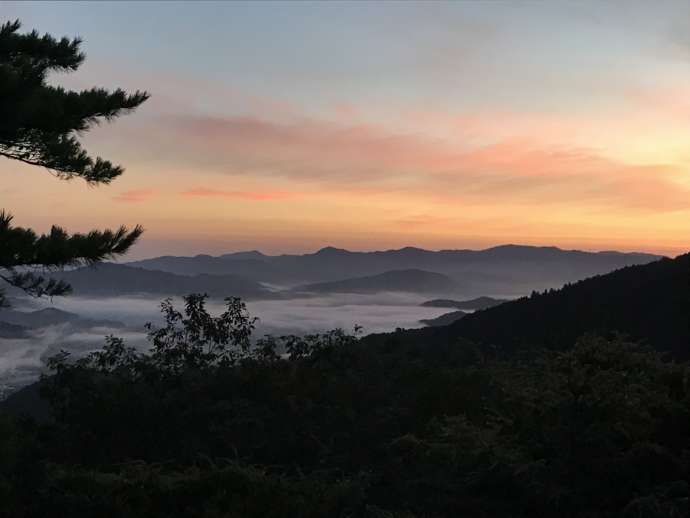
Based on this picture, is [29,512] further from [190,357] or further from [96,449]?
[190,357]

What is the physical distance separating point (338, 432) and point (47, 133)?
310 inches

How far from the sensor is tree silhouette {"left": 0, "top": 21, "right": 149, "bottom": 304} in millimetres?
11461

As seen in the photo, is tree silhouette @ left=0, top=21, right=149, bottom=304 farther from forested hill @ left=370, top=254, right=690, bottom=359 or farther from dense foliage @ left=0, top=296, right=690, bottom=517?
forested hill @ left=370, top=254, right=690, bottom=359

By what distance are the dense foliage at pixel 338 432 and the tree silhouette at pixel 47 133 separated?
8.27 ft

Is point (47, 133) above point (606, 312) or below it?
above

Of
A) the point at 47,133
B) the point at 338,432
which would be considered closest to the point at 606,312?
the point at 338,432

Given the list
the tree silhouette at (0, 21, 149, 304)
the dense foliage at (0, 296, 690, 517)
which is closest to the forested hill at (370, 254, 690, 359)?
the dense foliage at (0, 296, 690, 517)

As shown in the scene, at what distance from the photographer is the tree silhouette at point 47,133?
37.6ft

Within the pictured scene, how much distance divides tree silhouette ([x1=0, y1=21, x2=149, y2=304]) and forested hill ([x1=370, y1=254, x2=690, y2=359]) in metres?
27.5

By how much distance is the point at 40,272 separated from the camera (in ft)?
40.2

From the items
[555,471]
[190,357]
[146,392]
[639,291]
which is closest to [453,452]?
[555,471]

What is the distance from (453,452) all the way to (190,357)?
7807 mm

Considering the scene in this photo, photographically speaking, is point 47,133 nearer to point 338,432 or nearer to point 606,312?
point 338,432

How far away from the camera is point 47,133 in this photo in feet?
41.7
